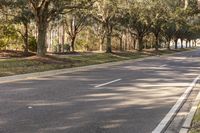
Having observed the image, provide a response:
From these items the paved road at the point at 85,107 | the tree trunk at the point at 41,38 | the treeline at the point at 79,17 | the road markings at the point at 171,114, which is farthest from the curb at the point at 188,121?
the tree trunk at the point at 41,38

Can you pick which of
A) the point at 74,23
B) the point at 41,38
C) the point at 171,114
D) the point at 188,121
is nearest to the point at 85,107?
the point at 171,114

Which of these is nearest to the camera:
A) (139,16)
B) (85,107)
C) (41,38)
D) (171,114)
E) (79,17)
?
(171,114)

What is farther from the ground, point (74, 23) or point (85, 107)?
point (74, 23)

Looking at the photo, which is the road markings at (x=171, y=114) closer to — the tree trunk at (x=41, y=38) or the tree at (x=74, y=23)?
the tree trunk at (x=41, y=38)

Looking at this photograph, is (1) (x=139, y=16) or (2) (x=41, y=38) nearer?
(2) (x=41, y=38)

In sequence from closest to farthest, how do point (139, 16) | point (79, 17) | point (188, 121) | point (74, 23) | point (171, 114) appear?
1. point (188, 121)
2. point (171, 114)
3. point (79, 17)
4. point (74, 23)
5. point (139, 16)

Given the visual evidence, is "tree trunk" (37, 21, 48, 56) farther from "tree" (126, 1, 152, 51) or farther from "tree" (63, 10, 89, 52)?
"tree" (63, 10, 89, 52)

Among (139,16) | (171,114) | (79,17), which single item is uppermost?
(139,16)

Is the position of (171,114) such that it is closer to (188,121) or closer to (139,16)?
(188,121)

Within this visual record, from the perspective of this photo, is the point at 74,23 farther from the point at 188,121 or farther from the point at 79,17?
the point at 188,121

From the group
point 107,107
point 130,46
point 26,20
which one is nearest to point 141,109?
point 107,107

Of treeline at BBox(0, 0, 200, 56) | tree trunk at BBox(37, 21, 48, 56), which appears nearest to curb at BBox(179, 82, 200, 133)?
treeline at BBox(0, 0, 200, 56)

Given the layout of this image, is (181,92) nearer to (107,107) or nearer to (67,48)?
(107,107)

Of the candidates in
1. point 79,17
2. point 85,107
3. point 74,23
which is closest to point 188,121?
point 85,107
